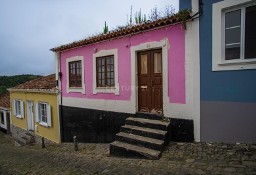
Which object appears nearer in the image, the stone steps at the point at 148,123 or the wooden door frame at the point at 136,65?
the stone steps at the point at 148,123

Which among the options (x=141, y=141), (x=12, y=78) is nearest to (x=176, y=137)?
(x=141, y=141)

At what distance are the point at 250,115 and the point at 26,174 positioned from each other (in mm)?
6874

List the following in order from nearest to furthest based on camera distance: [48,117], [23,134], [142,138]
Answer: [142,138], [48,117], [23,134]

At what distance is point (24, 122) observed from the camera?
1719cm

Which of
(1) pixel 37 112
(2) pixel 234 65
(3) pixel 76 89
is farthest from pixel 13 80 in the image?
(2) pixel 234 65

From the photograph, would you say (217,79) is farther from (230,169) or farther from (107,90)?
(107,90)

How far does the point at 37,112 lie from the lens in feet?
48.6

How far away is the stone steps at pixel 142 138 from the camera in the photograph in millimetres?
6523

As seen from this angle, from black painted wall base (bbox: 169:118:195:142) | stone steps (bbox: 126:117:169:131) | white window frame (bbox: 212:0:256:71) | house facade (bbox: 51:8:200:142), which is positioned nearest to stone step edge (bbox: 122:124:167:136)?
stone steps (bbox: 126:117:169:131)

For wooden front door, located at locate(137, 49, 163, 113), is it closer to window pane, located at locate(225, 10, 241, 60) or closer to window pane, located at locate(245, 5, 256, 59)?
window pane, located at locate(225, 10, 241, 60)

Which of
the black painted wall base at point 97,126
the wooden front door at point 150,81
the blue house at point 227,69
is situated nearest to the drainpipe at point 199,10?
the blue house at point 227,69

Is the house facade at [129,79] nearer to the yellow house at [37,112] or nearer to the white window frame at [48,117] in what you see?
the yellow house at [37,112]

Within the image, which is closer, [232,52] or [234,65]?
[234,65]

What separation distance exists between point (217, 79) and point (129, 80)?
3.53 metres
